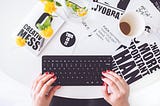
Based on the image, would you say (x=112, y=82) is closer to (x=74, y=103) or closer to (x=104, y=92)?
(x=104, y=92)

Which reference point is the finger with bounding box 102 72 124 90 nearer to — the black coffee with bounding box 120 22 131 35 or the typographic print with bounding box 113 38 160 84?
the typographic print with bounding box 113 38 160 84

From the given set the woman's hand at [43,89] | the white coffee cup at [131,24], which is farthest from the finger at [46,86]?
the white coffee cup at [131,24]

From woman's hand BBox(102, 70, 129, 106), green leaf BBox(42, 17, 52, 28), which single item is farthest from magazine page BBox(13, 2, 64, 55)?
woman's hand BBox(102, 70, 129, 106)

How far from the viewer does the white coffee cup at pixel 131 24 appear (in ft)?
2.93

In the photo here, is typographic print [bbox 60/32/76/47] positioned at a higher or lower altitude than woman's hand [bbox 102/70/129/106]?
higher

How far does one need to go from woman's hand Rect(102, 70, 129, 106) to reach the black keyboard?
19mm

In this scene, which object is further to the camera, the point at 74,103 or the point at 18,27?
the point at 74,103

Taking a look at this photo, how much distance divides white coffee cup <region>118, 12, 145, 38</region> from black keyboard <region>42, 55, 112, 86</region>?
9cm

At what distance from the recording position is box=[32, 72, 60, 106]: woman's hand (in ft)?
2.94

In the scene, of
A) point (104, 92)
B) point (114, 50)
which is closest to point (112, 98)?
point (104, 92)

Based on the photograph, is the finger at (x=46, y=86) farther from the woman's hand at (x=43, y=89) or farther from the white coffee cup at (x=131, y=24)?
the white coffee cup at (x=131, y=24)

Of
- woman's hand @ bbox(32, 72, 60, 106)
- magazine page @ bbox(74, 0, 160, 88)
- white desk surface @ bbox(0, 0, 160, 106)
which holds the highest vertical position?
magazine page @ bbox(74, 0, 160, 88)

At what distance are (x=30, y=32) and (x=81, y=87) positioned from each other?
0.23 metres

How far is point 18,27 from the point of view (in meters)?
0.90
